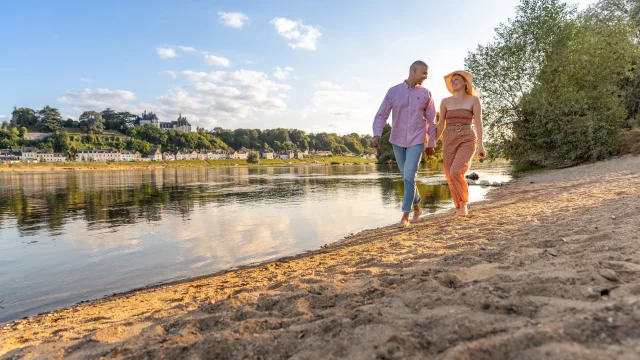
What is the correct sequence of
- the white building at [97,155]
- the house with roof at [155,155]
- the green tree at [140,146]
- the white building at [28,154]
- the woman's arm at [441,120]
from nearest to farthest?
the woman's arm at [441,120]
the white building at [28,154]
the white building at [97,155]
the house with roof at [155,155]
the green tree at [140,146]

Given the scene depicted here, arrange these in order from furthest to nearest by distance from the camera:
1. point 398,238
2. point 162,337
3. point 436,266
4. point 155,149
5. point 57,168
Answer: point 155,149, point 57,168, point 398,238, point 436,266, point 162,337

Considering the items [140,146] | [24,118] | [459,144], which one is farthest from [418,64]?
[24,118]

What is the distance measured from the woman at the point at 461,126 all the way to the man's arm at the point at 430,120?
0.15 meters

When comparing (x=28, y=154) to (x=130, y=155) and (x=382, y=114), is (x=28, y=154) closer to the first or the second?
(x=130, y=155)

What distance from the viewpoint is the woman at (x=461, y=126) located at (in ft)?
21.9

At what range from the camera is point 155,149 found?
169000 mm

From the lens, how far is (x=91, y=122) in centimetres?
19338

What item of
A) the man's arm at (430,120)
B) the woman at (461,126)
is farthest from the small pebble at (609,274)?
the man's arm at (430,120)

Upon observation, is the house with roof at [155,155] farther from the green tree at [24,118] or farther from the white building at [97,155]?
the green tree at [24,118]

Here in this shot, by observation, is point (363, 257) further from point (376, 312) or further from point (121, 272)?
A: point (121, 272)

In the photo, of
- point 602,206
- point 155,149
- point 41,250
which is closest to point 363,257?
point 602,206

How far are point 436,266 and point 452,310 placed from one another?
50.9 inches

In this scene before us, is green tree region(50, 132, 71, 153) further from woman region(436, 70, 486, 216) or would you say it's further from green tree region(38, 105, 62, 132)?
woman region(436, 70, 486, 216)

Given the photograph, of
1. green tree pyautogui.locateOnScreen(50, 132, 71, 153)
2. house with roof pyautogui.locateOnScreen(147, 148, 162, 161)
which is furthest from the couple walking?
green tree pyautogui.locateOnScreen(50, 132, 71, 153)
